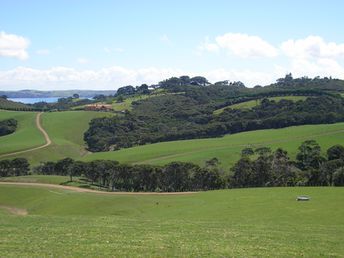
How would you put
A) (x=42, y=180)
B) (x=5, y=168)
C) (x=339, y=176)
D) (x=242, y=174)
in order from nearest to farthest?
(x=339, y=176) → (x=42, y=180) → (x=242, y=174) → (x=5, y=168)

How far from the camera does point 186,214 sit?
5394 cm

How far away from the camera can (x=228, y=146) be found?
13850 cm

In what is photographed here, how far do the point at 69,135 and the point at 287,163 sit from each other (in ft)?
342

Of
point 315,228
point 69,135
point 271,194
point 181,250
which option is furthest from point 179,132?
point 181,250

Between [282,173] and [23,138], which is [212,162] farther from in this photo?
[23,138]

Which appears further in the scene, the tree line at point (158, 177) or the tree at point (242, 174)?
the tree at point (242, 174)

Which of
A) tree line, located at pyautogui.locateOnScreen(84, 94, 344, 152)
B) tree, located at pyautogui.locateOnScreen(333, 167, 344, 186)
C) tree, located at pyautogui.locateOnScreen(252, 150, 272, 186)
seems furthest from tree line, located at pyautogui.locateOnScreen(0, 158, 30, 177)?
tree, located at pyautogui.locateOnScreen(333, 167, 344, 186)

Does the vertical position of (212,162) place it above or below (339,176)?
above

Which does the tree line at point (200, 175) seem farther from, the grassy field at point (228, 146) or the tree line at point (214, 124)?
the tree line at point (214, 124)

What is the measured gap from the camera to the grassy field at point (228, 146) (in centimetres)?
12547

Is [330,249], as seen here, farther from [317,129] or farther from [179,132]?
[179,132]

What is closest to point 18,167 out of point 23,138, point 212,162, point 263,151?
point 212,162

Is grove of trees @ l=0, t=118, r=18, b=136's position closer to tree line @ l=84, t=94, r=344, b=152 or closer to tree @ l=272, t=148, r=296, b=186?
tree line @ l=84, t=94, r=344, b=152

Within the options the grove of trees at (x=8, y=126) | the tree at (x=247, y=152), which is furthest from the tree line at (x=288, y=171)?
the grove of trees at (x=8, y=126)
